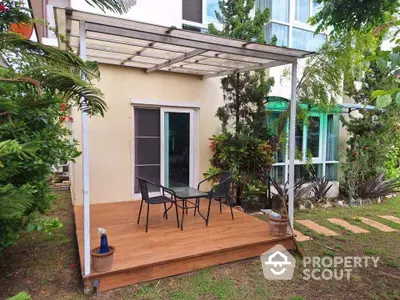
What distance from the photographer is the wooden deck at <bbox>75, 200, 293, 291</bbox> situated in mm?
3436

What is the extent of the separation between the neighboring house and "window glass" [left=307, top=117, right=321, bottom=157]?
4.14ft

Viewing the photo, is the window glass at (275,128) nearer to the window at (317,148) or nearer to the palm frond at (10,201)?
the window at (317,148)

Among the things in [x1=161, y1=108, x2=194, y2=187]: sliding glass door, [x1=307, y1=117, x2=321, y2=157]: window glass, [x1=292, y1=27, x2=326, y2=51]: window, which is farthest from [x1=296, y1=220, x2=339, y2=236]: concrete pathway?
[x1=292, y1=27, x2=326, y2=51]: window

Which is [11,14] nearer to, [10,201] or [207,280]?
[10,201]

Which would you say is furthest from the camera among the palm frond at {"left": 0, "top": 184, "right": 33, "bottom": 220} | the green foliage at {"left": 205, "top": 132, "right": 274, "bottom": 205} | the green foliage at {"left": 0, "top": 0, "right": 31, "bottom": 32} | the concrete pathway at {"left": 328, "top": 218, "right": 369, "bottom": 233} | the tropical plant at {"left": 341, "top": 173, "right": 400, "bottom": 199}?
the tropical plant at {"left": 341, "top": 173, "right": 400, "bottom": 199}

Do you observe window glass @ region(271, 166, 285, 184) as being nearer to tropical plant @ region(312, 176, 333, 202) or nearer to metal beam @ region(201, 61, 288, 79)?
tropical plant @ region(312, 176, 333, 202)

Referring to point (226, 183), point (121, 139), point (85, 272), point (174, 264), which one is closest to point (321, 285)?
point (174, 264)

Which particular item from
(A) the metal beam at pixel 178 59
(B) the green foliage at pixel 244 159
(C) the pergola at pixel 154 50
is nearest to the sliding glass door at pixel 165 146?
(B) the green foliage at pixel 244 159

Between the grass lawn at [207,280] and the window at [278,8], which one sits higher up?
the window at [278,8]

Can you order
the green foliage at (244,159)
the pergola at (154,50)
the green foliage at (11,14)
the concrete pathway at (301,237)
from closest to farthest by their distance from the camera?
1. the green foliage at (11,14)
2. the pergola at (154,50)
3. the concrete pathway at (301,237)
4. the green foliage at (244,159)

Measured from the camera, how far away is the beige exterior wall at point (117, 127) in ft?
19.8

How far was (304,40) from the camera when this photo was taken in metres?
8.45

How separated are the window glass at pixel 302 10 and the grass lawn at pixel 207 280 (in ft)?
21.4

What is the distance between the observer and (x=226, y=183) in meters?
5.15
